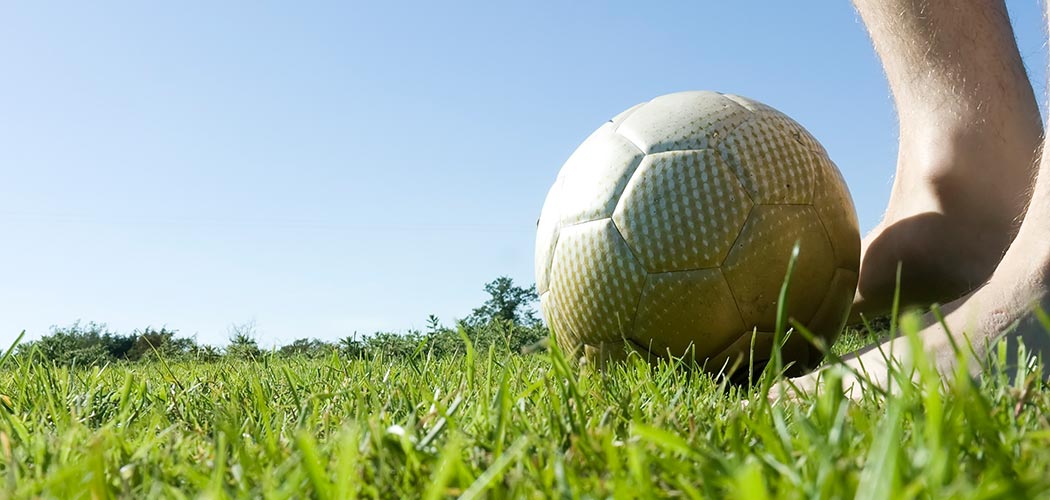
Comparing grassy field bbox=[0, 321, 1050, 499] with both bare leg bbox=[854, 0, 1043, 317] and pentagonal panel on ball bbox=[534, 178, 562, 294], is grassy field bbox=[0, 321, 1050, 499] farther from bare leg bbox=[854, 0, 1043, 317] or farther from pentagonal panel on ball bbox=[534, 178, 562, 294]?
bare leg bbox=[854, 0, 1043, 317]

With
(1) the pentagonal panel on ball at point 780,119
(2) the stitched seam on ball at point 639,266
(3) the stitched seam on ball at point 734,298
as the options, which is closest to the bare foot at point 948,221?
(1) the pentagonal panel on ball at point 780,119

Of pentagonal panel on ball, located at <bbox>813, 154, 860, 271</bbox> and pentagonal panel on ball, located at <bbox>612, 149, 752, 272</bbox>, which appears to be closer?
pentagonal panel on ball, located at <bbox>612, 149, 752, 272</bbox>

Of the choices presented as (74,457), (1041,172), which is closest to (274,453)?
(74,457)

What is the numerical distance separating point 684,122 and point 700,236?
15.2 inches

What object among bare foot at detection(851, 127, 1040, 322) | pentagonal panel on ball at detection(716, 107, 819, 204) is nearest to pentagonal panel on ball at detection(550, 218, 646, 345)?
pentagonal panel on ball at detection(716, 107, 819, 204)

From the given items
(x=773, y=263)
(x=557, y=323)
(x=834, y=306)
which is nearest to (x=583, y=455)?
(x=773, y=263)

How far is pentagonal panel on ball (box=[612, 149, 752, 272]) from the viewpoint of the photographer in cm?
246

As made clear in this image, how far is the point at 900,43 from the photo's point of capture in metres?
3.75

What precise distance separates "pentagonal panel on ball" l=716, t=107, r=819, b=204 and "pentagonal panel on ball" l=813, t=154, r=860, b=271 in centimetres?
5

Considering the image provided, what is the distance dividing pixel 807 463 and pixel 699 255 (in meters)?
1.58

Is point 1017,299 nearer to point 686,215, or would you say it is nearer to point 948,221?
point 686,215

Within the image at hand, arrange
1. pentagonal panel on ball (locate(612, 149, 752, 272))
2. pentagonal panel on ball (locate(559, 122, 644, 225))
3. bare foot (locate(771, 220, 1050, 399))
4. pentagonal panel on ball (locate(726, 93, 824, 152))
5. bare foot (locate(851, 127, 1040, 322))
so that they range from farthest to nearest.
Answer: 1. bare foot (locate(851, 127, 1040, 322))
2. pentagonal panel on ball (locate(726, 93, 824, 152))
3. pentagonal panel on ball (locate(559, 122, 644, 225))
4. pentagonal panel on ball (locate(612, 149, 752, 272))
5. bare foot (locate(771, 220, 1050, 399))

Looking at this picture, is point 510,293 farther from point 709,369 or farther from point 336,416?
point 336,416

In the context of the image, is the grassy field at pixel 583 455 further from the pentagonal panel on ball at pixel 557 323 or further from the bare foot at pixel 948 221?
the bare foot at pixel 948 221
